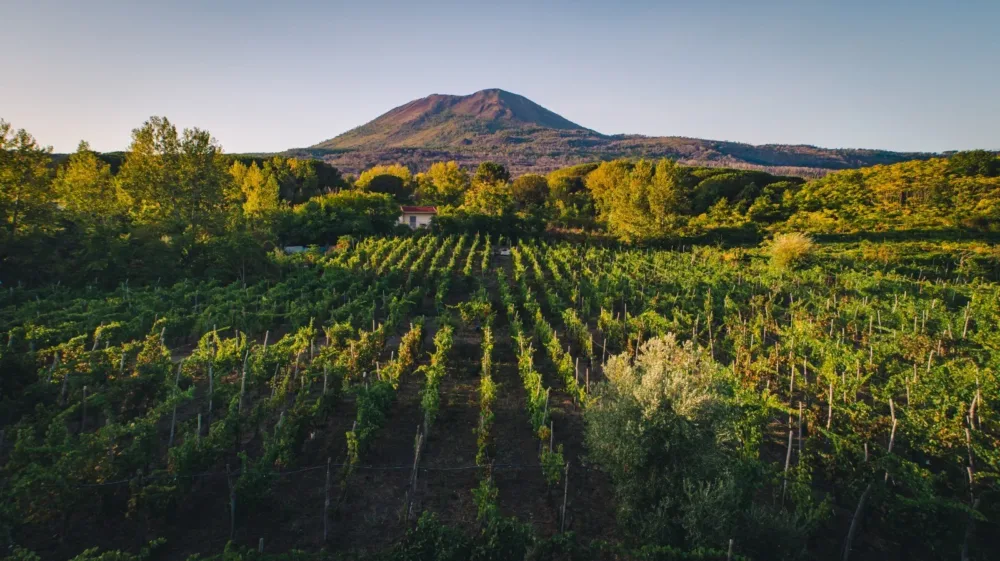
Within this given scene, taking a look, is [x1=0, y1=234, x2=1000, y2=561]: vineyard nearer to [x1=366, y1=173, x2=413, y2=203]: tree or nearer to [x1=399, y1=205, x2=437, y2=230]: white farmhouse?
[x1=399, y1=205, x2=437, y2=230]: white farmhouse

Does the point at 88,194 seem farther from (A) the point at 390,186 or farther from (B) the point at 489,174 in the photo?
(B) the point at 489,174

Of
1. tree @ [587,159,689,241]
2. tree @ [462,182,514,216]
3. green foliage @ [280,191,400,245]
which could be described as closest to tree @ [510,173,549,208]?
tree @ [462,182,514,216]

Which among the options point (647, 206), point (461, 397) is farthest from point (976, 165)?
point (461, 397)

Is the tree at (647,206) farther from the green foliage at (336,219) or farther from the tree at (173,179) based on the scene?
the tree at (173,179)

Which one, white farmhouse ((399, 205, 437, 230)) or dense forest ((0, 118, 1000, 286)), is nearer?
dense forest ((0, 118, 1000, 286))

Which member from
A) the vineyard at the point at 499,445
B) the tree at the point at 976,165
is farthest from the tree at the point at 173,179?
the tree at the point at 976,165
